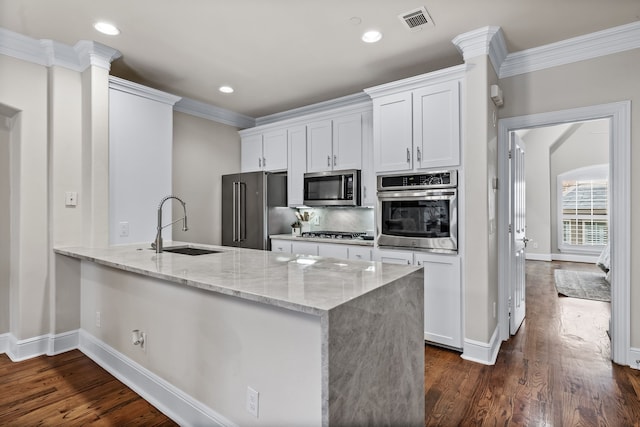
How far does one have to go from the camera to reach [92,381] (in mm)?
2395

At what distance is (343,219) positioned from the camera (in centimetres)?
443

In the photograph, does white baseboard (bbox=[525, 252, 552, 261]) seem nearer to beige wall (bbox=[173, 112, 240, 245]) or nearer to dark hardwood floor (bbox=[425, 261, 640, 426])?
dark hardwood floor (bbox=[425, 261, 640, 426])

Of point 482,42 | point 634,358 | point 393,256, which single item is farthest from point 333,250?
point 634,358

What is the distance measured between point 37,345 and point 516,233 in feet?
14.8

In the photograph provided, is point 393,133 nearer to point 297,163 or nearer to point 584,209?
point 297,163

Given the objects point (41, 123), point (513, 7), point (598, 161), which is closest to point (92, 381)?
point (41, 123)

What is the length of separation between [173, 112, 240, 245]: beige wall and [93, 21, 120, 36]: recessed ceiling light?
158cm

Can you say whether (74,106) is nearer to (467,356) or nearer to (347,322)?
(347,322)

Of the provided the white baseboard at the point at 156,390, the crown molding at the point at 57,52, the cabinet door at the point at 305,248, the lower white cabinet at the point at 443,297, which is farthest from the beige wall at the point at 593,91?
the crown molding at the point at 57,52

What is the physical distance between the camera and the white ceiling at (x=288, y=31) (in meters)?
2.29

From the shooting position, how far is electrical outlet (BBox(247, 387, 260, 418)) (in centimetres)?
152

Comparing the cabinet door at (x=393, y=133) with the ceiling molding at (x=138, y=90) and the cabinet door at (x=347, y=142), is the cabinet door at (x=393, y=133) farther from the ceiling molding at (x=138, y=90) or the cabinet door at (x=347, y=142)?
the ceiling molding at (x=138, y=90)

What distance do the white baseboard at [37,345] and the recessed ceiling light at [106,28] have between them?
8.39ft

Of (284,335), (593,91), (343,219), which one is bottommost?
(284,335)
